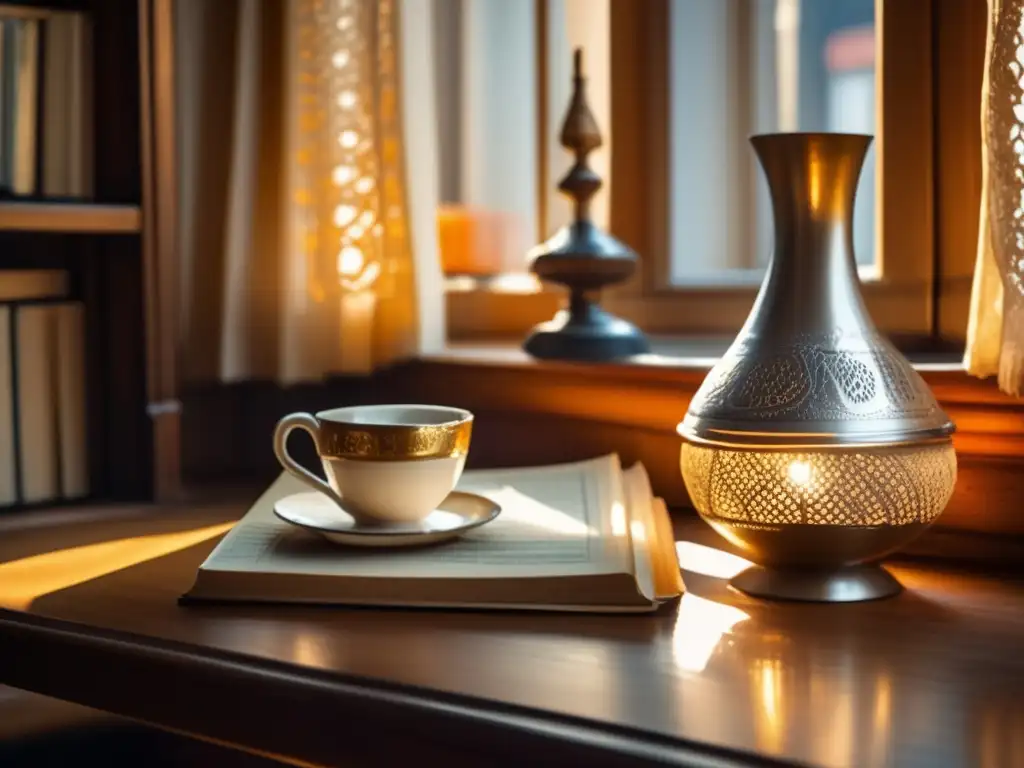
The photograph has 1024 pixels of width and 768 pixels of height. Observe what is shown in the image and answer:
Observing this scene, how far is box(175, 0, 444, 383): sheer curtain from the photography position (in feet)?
4.19

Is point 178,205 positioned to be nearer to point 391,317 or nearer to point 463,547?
point 391,317

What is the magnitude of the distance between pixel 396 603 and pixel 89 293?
57cm

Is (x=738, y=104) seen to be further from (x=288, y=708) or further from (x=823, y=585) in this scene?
(x=288, y=708)

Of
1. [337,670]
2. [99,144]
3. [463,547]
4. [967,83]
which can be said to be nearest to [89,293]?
[99,144]

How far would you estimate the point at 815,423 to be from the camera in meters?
0.75

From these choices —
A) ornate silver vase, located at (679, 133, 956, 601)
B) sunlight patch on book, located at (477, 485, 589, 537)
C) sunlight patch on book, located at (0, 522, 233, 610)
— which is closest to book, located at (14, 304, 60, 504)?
sunlight patch on book, located at (0, 522, 233, 610)

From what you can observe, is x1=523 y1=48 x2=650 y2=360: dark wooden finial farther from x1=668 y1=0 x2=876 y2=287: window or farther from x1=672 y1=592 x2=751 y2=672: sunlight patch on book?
x1=672 y1=592 x2=751 y2=672: sunlight patch on book

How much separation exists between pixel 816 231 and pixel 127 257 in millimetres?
667

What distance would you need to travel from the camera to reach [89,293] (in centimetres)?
118

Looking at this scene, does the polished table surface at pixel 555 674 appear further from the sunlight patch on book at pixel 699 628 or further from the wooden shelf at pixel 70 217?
the wooden shelf at pixel 70 217

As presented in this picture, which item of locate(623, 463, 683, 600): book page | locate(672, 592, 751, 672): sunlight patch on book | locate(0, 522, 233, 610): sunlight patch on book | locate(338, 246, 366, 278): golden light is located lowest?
locate(672, 592, 751, 672): sunlight patch on book

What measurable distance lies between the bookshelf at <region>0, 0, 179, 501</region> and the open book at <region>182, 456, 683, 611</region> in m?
0.28

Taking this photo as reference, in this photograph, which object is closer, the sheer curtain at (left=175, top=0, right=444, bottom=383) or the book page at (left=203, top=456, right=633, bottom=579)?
the book page at (left=203, top=456, right=633, bottom=579)

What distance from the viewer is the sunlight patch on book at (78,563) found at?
2.75 feet
